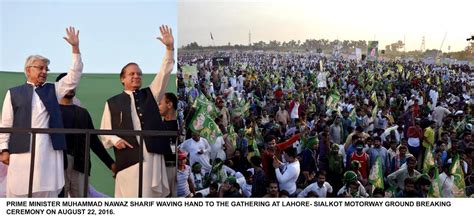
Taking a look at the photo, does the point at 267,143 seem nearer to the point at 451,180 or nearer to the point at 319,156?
the point at 319,156

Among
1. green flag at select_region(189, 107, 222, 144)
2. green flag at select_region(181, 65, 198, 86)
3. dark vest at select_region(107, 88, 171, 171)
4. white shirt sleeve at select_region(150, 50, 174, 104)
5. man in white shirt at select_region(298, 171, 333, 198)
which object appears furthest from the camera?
green flag at select_region(181, 65, 198, 86)

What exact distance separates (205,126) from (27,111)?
1.47m

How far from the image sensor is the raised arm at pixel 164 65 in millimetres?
4926

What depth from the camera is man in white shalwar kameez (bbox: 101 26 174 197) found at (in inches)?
187

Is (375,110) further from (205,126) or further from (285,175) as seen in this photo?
(205,126)

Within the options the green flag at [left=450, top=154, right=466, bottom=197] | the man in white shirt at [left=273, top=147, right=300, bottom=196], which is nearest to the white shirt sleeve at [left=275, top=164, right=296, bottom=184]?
the man in white shirt at [left=273, top=147, right=300, bottom=196]

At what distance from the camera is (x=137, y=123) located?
15.9 feet

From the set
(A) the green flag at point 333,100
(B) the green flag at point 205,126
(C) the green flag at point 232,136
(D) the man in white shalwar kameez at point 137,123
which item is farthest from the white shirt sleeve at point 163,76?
(A) the green flag at point 333,100

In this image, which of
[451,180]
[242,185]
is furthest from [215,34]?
[451,180]

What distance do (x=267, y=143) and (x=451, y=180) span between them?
55.6 inches

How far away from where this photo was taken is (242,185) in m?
5.45

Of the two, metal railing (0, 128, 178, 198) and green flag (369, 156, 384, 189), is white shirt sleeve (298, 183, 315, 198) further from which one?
metal railing (0, 128, 178, 198)

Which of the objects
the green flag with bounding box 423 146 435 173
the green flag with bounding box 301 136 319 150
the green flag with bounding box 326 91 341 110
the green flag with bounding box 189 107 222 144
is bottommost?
the green flag with bounding box 423 146 435 173

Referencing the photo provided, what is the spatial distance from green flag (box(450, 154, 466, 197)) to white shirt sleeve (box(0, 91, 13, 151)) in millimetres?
3201
